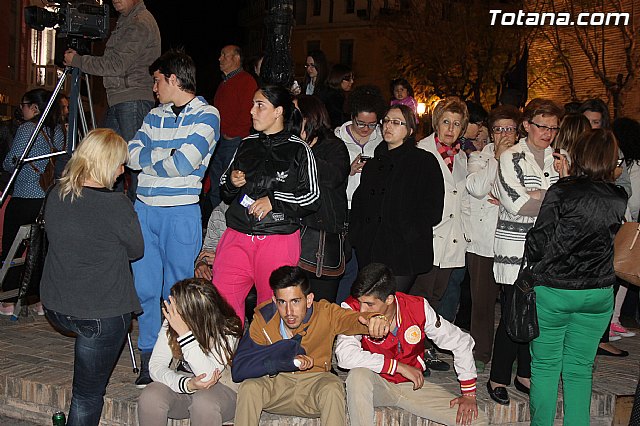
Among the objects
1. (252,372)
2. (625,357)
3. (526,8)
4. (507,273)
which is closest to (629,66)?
(526,8)

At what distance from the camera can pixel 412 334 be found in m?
5.15

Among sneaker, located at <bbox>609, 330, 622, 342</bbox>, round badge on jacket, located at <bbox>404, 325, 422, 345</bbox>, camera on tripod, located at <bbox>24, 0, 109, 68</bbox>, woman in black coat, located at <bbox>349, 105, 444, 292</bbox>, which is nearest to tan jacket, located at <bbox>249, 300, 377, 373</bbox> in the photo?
round badge on jacket, located at <bbox>404, 325, 422, 345</bbox>

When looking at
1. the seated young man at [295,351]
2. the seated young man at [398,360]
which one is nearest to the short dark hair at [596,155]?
the seated young man at [398,360]

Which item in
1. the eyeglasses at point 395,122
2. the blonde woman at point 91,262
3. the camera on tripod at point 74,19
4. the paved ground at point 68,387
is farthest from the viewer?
the camera on tripod at point 74,19

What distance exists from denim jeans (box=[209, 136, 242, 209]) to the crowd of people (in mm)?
2240

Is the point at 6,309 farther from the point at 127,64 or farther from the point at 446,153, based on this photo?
the point at 446,153

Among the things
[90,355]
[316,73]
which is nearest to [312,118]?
[90,355]

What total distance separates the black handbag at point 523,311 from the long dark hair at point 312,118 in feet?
5.58

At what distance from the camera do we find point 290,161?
528 centimetres

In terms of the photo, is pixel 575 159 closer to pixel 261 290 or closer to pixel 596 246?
pixel 596 246

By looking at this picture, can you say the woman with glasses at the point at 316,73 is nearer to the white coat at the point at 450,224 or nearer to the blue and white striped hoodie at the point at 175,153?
the white coat at the point at 450,224

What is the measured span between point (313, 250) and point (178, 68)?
4.96ft

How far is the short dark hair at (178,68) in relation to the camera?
5441mm

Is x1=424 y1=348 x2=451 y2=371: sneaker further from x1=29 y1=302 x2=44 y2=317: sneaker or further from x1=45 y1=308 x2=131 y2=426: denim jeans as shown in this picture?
x1=29 y1=302 x2=44 y2=317: sneaker
